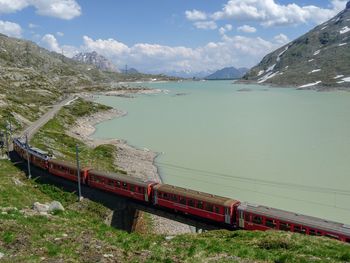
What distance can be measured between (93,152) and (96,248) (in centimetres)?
4973

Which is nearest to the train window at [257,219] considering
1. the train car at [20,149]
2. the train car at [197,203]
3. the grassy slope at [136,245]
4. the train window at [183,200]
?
the train car at [197,203]

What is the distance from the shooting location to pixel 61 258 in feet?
54.9

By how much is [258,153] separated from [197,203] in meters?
40.7

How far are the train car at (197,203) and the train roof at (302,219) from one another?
1416 mm

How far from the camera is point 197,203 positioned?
114 feet

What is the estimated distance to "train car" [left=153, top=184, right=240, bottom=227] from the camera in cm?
3278

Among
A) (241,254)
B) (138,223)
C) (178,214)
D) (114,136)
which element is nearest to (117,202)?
(138,223)

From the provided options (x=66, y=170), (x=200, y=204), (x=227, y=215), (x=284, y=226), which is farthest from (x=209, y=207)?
(x=66, y=170)

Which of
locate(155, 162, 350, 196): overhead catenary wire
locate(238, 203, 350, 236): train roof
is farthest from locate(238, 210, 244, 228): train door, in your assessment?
locate(155, 162, 350, 196): overhead catenary wire

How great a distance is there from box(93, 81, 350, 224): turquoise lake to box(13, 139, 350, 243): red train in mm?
15211

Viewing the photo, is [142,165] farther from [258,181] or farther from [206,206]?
[206,206]

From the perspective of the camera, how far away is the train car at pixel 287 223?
87.9ft

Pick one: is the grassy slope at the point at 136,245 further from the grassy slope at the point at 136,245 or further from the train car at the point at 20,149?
the train car at the point at 20,149

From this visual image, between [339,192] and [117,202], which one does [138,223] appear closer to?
[117,202]
